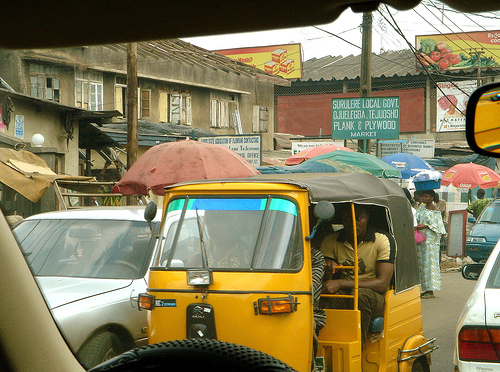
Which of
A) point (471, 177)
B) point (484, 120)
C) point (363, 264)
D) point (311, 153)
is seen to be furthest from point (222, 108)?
point (484, 120)

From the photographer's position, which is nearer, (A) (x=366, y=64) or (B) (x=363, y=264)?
(B) (x=363, y=264)

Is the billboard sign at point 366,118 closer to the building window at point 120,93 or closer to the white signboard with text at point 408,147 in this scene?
→ the white signboard with text at point 408,147

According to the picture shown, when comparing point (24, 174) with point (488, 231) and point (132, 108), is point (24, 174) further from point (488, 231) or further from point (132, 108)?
point (488, 231)

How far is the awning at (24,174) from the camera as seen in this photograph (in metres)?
5.98

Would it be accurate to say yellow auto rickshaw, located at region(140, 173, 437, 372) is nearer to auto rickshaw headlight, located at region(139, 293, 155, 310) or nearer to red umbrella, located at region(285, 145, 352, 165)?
auto rickshaw headlight, located at region(139, 293, 155, 310)

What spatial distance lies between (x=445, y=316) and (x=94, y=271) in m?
6.18

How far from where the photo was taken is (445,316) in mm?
9805

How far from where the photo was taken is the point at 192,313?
4.96 metres

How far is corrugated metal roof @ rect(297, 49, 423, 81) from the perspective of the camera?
35875 mm

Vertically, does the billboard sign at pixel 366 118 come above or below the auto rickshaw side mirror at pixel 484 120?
above

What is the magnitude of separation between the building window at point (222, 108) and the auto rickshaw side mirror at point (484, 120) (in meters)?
23.2

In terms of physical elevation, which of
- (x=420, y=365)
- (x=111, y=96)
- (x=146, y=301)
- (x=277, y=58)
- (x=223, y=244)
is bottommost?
(x=420, y=365)

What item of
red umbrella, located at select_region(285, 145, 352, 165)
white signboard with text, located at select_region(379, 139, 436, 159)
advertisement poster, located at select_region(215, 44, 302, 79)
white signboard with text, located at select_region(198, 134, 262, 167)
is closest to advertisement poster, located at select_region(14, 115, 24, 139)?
white signboard with text, located at select_region(198, 134, 262, 167)

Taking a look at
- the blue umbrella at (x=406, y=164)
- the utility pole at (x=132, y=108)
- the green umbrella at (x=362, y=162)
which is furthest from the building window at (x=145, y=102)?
the green umbrella at (x=362, y=162)
